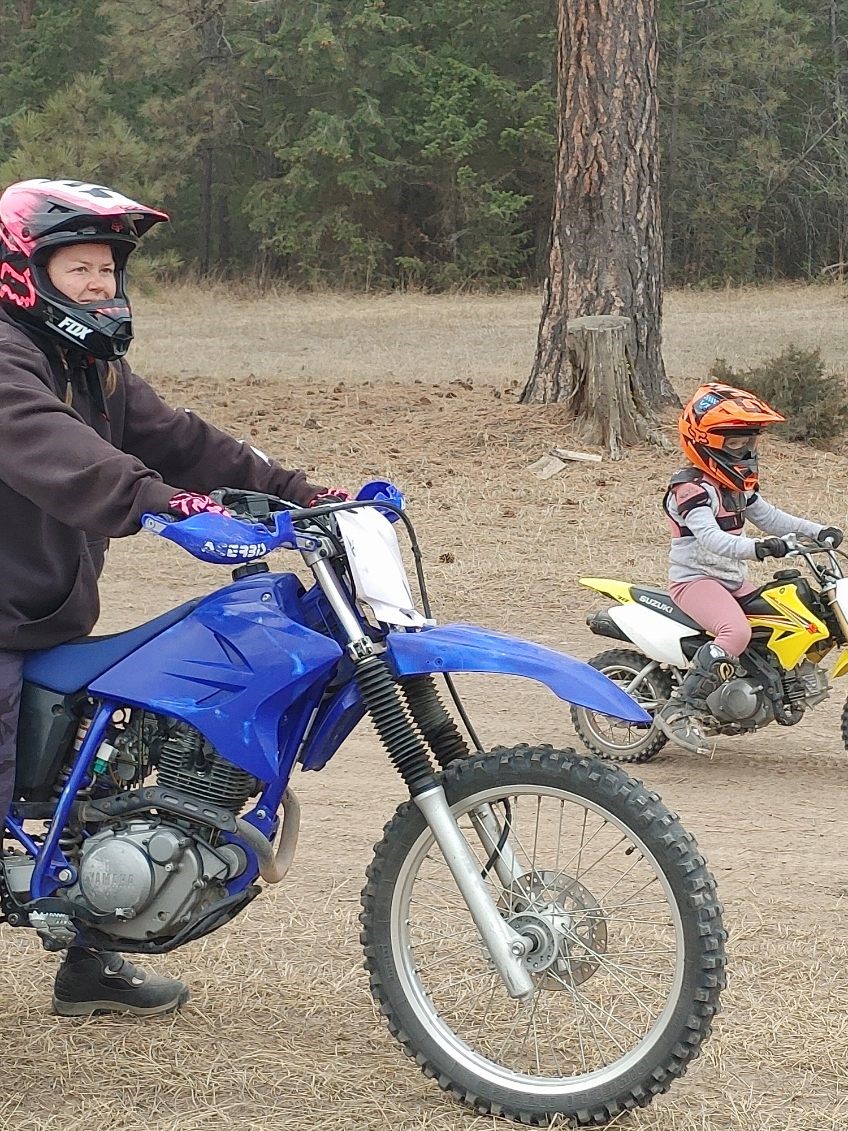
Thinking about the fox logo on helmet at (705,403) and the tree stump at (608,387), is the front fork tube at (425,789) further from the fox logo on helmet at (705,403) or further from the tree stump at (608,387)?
the tree stump at (608,387)

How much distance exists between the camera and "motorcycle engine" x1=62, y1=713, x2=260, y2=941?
11.7ft

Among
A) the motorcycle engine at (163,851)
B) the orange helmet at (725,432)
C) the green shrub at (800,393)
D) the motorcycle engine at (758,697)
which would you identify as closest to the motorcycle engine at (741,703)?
the motorcycle engine at (758,697)

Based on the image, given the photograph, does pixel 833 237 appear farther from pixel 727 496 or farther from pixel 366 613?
pixel 366 613

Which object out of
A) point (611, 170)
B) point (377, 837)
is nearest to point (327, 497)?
point (377, 837)

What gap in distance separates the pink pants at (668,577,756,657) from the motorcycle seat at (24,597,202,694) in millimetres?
3438

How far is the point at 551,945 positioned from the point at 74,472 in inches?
59.7

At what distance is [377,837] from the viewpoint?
5.74 meters

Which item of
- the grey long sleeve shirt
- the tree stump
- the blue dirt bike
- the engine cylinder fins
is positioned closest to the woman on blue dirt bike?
the blue dirt bike

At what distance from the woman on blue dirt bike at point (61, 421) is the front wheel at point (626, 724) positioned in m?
3.28

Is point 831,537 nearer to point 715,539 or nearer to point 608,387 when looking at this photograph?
point 715,539

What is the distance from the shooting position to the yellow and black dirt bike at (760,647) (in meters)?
6.59

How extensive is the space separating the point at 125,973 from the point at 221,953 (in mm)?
466

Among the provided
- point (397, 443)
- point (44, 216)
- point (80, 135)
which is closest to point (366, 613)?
point (44, 216)

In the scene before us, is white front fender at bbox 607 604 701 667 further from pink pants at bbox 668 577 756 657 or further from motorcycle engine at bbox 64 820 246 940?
motorcycle engine at bbox 64 820 246 940
